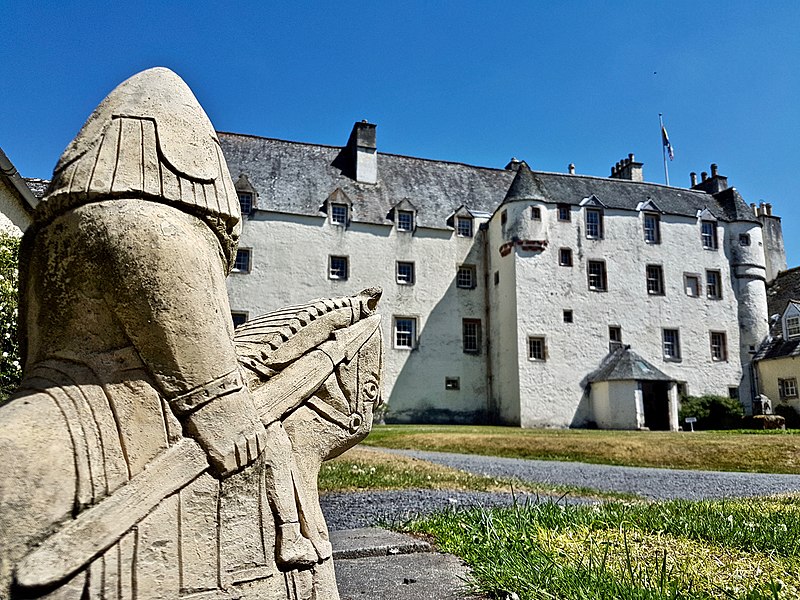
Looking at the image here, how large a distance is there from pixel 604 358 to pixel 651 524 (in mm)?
26994

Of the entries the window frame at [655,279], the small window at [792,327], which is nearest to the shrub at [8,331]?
the window frame at [655,279]

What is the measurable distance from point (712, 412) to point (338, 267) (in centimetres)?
1902

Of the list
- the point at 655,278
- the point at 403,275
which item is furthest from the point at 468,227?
the point at 655,278

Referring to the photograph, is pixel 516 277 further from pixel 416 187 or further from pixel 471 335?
pixel 416 187

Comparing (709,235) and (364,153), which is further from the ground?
(364,153)

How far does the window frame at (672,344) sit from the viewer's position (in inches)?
1266

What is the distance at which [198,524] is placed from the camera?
85.3 inches

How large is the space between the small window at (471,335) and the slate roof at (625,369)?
18.7ft

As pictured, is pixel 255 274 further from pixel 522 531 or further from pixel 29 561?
pixel 29 561

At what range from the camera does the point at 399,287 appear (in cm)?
3200

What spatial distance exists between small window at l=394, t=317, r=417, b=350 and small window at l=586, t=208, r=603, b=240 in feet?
32.2

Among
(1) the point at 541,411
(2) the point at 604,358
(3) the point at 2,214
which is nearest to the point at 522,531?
(3) the point at 2,214

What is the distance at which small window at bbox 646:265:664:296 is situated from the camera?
33.1 metres

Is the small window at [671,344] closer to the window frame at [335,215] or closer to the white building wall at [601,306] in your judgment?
the white building wall at [601,306]
